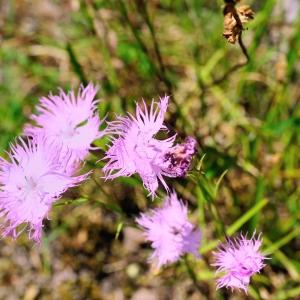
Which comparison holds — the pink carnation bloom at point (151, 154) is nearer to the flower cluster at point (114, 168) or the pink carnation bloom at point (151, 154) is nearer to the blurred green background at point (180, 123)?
the flower cluster at point (114, 168)

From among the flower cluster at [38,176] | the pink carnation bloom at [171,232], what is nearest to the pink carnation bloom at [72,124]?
the flower cluster at [38,176]

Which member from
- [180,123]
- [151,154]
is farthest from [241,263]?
[180,123]

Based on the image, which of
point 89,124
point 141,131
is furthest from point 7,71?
point 141,131

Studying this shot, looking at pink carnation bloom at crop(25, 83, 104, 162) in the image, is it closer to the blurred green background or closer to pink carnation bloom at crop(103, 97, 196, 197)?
pink carnation bloom at crop(103, 97, 196, 197)

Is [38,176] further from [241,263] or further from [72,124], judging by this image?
[241,263]

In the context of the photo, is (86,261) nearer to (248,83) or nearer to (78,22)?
(248,83)

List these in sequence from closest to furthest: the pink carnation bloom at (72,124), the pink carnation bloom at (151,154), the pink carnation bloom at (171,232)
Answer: the pink carnation bloom at (151,154), the pink carnation bloom at (72,124), the pink carnation bloom at (171,232)

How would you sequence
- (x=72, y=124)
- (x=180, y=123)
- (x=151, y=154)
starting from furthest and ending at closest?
(x=180, y=123) < (x=72, y=124) < (x=151, y=154)
